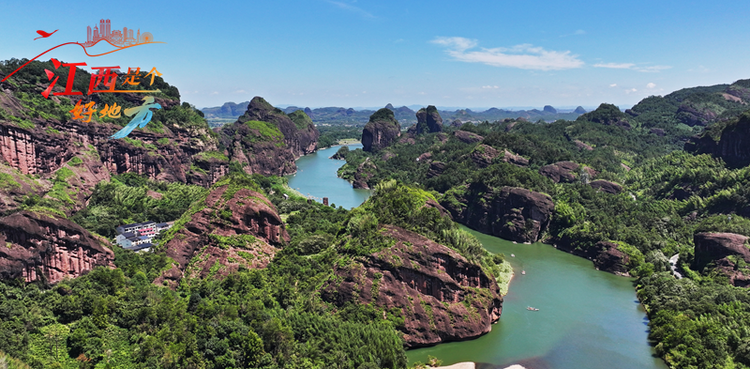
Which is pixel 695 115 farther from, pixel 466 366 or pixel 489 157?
pixel 466 366

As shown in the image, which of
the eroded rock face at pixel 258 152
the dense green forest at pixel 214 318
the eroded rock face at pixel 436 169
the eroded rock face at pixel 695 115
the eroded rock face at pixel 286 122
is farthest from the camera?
the eroded rock face at pixel 286 122

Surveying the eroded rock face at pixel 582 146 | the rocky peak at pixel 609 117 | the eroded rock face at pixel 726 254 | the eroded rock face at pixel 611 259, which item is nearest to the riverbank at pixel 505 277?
the eroded rock face at pixel 611 259

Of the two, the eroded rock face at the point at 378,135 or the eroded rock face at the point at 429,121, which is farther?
the eroded rock face at the point at 429,121

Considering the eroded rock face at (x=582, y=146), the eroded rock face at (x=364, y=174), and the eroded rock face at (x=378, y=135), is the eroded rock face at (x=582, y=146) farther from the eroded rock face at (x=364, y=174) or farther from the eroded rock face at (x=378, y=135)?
the eroded rock face at (x=378, y=135)

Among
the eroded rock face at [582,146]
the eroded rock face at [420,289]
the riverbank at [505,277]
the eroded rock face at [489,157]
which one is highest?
the eroded rock face at [582,146]

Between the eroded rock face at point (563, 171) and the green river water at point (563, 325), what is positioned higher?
the eroded rock face at point (563, 171)

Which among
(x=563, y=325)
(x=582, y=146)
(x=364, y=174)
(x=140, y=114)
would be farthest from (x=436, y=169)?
(x=563, y=325)

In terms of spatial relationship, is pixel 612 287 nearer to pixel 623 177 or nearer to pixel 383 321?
pixel 383 321

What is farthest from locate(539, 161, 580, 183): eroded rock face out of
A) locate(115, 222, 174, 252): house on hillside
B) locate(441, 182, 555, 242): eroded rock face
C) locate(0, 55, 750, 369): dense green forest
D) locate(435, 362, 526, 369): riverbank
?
locate(115, 222, 174, 252): house on hillside
